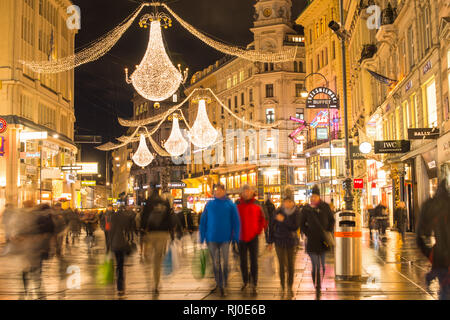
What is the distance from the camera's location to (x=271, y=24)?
74.9 metres

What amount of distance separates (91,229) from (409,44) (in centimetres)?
1812

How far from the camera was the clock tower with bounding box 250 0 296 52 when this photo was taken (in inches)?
2948

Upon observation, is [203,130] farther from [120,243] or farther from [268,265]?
[120,243]

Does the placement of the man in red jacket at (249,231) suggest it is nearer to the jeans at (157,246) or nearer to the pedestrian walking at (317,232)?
the pedestrian walking at (317,232)

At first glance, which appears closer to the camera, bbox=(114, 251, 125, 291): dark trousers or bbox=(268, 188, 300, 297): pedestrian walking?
bbox=(268, 188, 300, 297): pedestrian walking

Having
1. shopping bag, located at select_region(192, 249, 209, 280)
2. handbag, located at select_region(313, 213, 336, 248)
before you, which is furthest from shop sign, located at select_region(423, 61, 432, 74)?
handbag, located at select_region(313, 213, 336, 248)

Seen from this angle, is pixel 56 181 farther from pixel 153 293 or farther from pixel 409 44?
pixel 153 293

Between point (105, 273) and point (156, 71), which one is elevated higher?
point (156, 71)

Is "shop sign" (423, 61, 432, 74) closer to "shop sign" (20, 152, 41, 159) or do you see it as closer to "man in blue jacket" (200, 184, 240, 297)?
"man in blue jacket" (200, 184, 240, 297)

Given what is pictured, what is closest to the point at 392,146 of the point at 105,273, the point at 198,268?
the point at 198,268

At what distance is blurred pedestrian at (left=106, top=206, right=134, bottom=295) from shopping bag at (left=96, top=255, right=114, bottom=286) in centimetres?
117

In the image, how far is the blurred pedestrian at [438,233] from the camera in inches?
319

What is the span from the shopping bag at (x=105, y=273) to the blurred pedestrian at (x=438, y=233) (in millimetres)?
6949

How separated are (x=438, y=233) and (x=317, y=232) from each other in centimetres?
319
